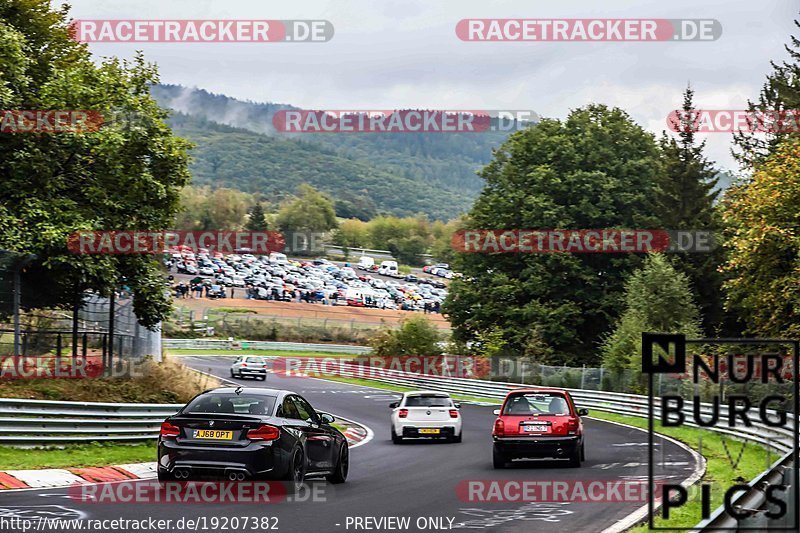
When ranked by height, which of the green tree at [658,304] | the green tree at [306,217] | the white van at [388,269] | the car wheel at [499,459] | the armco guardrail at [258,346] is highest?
the green tree at [306,217]

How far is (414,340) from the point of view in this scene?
64375mm

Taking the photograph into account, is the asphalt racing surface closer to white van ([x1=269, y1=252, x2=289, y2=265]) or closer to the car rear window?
the car rear window

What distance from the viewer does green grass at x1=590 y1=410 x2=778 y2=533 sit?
1261 cm

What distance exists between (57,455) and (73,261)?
20.0ft

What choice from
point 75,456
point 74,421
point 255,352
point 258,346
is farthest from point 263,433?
point 258,346

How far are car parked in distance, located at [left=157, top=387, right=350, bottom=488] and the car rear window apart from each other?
6.11 meters

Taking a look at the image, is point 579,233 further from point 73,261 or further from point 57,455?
point 57,455

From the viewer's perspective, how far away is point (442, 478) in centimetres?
1816

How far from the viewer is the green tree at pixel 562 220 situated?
5847 centimetres

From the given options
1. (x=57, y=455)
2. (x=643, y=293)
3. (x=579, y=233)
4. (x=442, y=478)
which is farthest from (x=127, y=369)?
(x=579, y=233)

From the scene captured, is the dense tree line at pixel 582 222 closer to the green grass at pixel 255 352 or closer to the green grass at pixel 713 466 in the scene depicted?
the green grass at pixel 713 466

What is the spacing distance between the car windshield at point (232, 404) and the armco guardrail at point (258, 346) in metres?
66.1

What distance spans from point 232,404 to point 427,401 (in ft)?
45.5

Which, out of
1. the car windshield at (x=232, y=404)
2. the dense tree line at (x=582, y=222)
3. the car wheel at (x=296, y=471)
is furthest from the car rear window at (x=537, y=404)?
the dense tree line at (x=582, y=222)
